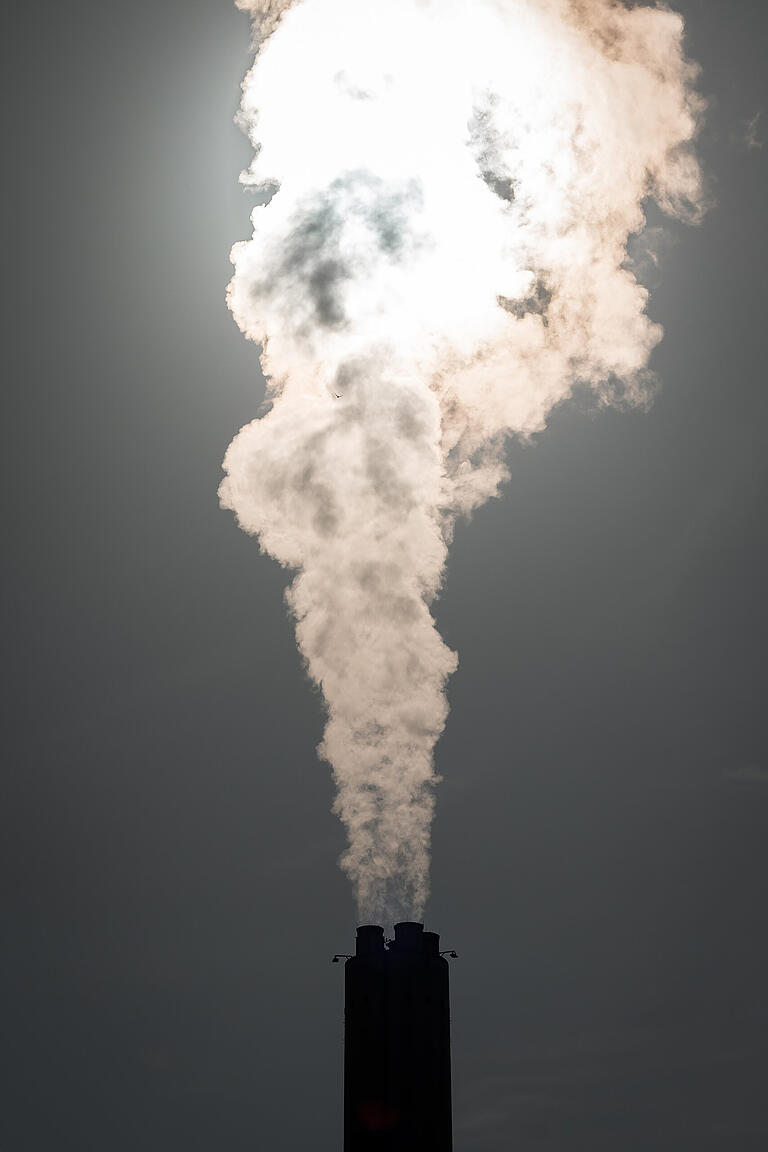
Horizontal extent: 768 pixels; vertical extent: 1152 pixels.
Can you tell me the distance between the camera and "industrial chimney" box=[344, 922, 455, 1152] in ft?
134

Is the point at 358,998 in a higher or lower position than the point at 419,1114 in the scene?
higher

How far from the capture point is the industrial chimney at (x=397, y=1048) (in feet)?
134

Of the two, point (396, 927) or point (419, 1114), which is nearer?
point (419, 1114)

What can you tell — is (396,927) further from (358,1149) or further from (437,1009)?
(358,1149)

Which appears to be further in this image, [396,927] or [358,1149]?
[396,927]

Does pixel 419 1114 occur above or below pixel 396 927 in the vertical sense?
below

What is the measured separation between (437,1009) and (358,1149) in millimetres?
5253

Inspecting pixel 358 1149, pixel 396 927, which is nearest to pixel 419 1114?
pixel 358 1149

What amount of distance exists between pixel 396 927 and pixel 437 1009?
3.18 metres

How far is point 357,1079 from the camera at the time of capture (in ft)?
137

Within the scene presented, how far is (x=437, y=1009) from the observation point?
42.7 meters

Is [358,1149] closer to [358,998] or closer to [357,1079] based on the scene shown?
[357,1079]

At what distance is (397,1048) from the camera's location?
41.6 metres

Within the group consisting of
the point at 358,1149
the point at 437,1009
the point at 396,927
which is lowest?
the point at 358,1149
